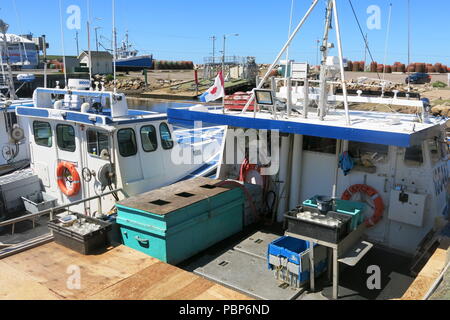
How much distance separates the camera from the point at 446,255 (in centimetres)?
559

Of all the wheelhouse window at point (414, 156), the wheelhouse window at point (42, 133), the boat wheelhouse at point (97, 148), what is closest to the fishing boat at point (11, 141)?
the boat wheelhouse at point (97, 148)

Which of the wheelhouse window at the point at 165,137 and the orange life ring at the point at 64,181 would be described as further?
the wheelhouse window at the point at 165,137

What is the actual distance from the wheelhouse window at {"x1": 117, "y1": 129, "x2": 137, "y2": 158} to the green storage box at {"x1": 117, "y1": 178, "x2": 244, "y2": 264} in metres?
1.76

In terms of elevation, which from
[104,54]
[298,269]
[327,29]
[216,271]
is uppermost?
[104,54]

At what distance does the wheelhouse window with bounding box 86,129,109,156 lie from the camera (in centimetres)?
862

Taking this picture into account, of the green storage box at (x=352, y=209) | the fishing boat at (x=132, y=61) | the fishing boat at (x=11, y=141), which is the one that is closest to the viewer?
the green storage box at (x=352, y=209)

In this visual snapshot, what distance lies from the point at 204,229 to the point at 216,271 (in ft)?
2.79

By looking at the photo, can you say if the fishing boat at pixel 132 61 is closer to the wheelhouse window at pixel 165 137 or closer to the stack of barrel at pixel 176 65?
the stack of barrel at pixel 176 65

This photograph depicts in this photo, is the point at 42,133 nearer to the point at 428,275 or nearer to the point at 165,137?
the point at 165,137

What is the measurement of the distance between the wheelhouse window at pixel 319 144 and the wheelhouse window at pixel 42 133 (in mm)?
6129

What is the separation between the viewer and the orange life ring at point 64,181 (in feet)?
30.2

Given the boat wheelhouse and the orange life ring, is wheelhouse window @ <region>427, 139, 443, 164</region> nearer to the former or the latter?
the boat wheelhouse
